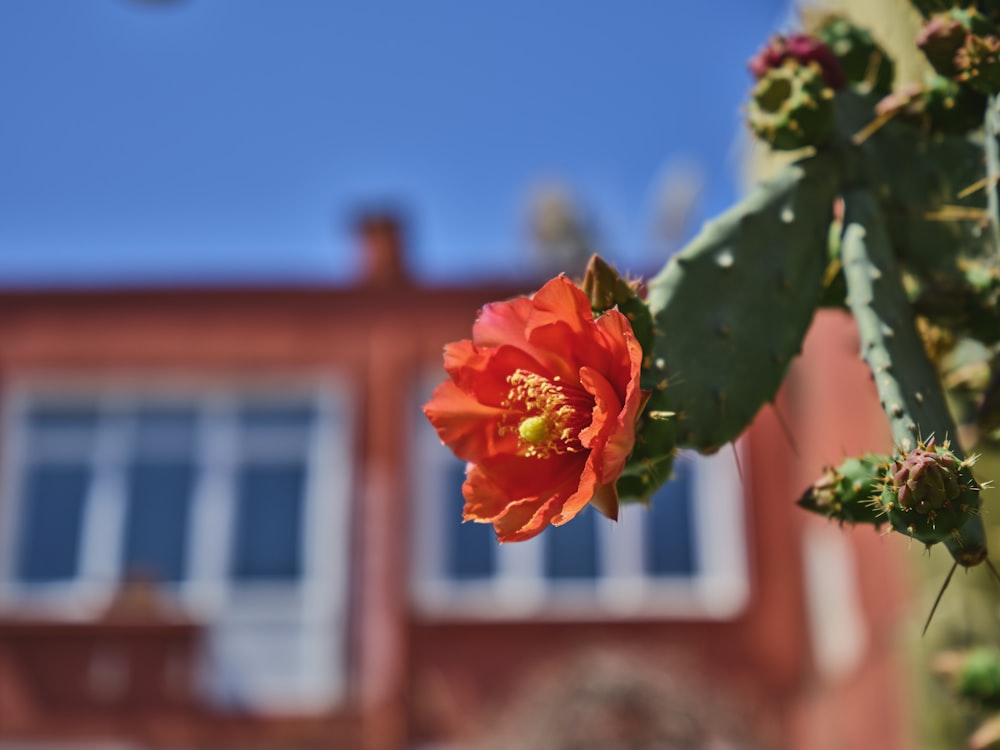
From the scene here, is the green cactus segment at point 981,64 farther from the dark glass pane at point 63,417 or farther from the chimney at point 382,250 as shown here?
the dark glass pane at point 63,417

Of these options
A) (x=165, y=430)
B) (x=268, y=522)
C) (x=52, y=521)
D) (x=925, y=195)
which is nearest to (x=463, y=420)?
(x=925, y=195)

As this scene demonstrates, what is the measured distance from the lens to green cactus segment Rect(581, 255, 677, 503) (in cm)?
221

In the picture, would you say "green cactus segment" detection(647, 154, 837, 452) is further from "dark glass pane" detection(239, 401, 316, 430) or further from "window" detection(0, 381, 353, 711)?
"dark glass pane" detection(239, 401, 316, 430)

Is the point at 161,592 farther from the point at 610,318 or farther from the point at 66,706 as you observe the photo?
the point at 610,318

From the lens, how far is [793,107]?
281 centimetres

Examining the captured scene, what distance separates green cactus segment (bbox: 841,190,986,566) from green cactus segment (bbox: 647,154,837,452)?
10cm

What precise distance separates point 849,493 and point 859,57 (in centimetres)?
128

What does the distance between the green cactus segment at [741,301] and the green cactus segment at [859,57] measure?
15.7 inches

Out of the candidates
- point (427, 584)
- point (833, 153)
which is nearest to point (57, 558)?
point (427, 584)

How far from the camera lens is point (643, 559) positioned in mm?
13383

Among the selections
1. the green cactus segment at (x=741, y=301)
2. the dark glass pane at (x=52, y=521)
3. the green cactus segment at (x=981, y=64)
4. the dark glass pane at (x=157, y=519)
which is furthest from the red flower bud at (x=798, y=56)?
the dark glass pane at (x=52, y=521)

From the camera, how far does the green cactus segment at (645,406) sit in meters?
2.21

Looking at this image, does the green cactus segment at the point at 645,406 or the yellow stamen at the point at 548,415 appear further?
the green cactus segment at the point at 645,406

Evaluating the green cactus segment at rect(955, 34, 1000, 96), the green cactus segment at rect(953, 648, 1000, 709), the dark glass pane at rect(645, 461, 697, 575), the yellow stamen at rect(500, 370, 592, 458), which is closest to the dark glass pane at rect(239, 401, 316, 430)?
the dark glass pane at rect(645, 461, 697, 575)
